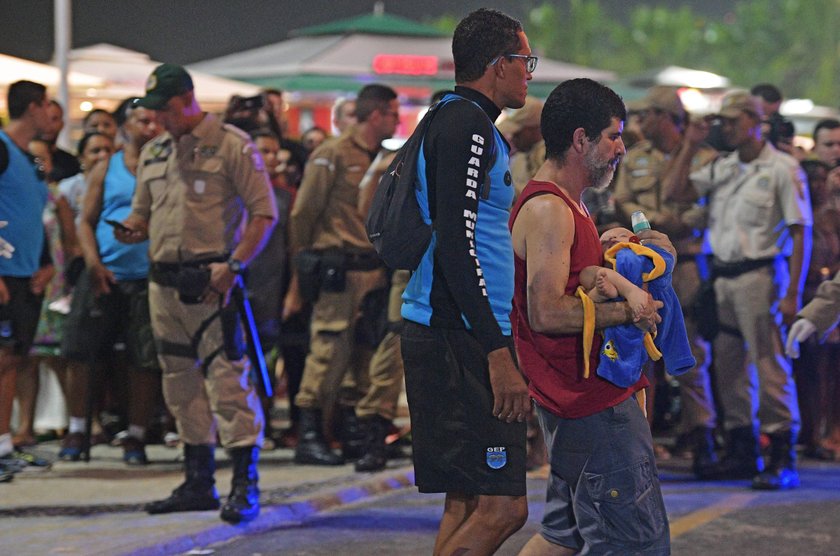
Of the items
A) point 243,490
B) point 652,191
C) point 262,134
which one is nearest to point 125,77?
point 262,134

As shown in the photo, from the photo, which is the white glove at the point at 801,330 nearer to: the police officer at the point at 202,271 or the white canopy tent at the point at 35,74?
the police officer at the point at 202,271

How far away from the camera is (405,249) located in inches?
207

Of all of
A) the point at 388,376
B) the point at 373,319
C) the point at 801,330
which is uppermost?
the point at 801,330

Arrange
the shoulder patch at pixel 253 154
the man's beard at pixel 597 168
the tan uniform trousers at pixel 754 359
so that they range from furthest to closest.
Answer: the tan uniform trousers at pixel 754 359 < the shoulder patch at pixel 253 154 < the man's beard at pixel 597 168

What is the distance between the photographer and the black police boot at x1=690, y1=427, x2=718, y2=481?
9938 mm

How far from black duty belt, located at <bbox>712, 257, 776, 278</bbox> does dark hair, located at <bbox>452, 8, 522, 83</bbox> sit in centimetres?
455

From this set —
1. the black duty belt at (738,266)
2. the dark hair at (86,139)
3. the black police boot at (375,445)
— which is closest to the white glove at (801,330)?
the black duty belt at (738,266)

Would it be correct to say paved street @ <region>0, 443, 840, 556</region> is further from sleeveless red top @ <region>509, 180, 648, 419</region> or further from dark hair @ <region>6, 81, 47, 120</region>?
sleeveless red top @ <region>509, 180, 648, 419</region>

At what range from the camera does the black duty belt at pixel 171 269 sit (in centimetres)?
802

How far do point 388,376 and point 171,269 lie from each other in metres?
2.36

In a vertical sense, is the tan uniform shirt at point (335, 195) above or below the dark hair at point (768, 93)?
below

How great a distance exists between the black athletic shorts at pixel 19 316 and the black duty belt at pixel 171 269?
5.01 ft

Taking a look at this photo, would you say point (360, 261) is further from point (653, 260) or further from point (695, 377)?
point (653, 260)

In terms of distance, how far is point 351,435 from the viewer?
10.6 metres
